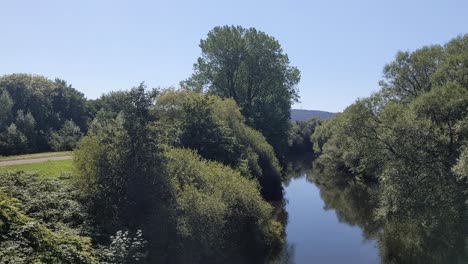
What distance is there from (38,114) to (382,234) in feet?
151

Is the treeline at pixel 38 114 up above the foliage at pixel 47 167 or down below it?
above

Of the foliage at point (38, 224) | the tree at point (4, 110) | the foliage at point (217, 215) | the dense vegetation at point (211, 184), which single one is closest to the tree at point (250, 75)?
the dense vegetation at point (211, 184)

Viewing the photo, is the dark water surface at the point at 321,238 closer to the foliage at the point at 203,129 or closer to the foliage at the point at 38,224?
the foliage at the point at 203,129

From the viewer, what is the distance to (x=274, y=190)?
143ft

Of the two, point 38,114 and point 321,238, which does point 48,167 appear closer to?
point 321,238

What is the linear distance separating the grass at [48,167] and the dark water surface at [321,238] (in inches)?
557

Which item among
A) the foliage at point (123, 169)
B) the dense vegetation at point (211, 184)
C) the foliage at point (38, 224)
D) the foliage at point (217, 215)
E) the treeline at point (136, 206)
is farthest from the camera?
the foliage at point (217, 215)

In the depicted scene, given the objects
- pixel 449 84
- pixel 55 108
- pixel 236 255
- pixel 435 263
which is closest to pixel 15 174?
pixel 236 255

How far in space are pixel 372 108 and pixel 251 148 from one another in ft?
40.6

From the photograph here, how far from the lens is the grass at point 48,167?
2224cm

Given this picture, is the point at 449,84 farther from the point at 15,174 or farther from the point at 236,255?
the point at 15,174

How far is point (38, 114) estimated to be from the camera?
185 feet

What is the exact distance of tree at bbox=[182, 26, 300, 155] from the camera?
58.3 meters

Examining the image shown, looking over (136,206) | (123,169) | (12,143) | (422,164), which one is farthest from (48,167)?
(422,164)
